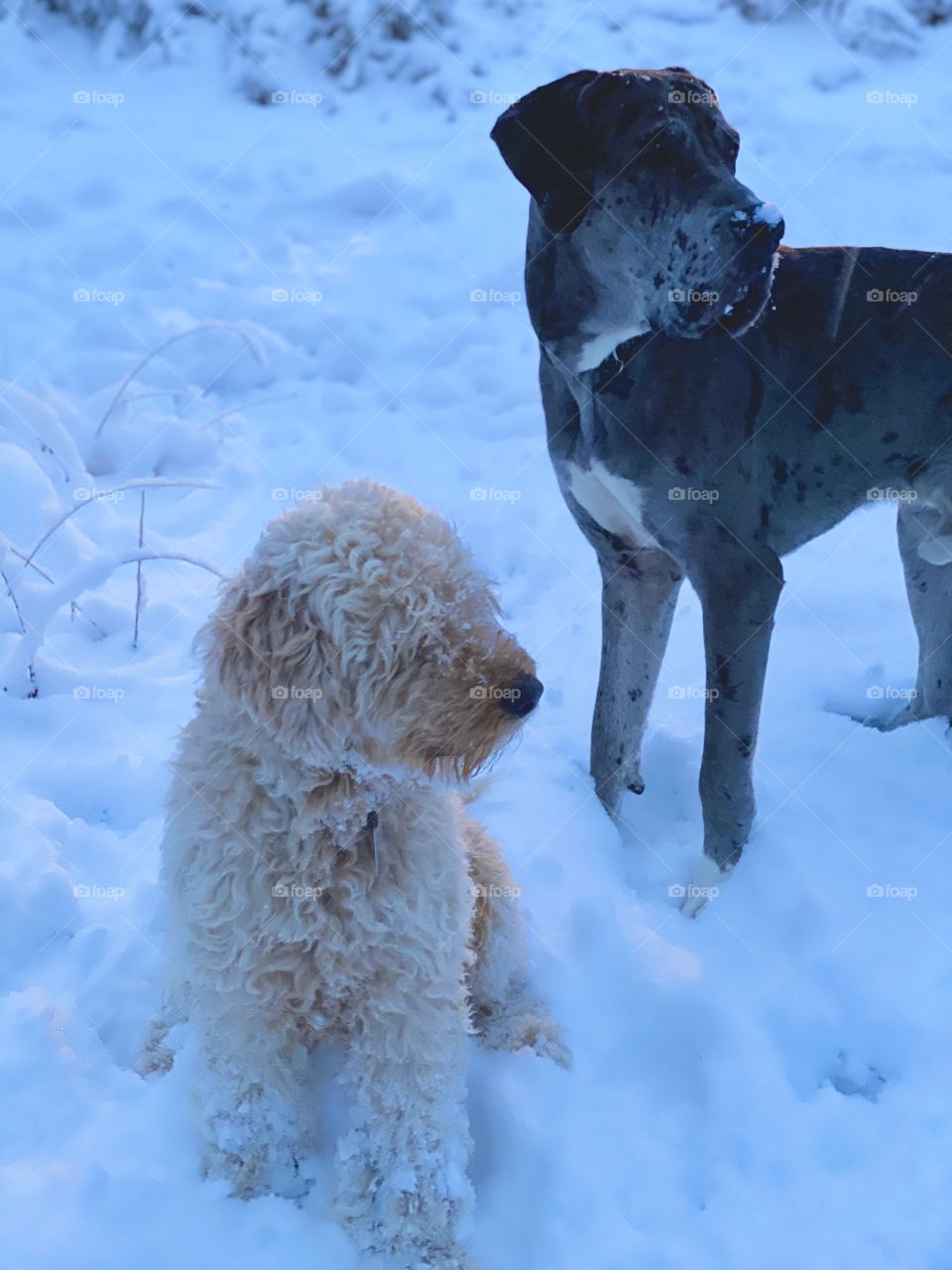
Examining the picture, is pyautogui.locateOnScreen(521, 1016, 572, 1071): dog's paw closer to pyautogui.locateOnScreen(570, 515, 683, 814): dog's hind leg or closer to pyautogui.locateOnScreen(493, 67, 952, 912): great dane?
pyautogui.locateOnScreen(493, 67, 952, 912): great dane

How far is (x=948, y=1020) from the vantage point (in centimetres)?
280

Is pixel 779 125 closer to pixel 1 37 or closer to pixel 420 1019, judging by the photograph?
pixel 1 37

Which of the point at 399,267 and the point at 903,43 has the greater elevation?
the point at 903,43

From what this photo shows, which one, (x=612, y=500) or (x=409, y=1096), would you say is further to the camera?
(x=612, y=500)

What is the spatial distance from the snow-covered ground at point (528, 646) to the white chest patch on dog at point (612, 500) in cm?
98

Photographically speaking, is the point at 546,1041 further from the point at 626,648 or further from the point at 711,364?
the point at 711,364

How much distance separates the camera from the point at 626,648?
11.3 feet

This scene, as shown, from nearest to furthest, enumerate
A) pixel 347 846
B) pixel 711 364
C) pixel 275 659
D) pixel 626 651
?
pixel 275 659 < pixel 347 846 < pixel 711 364 < pixel 626 651

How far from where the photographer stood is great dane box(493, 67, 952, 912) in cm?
270

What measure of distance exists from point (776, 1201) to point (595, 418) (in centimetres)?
207

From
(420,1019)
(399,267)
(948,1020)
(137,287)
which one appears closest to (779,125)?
(399,267)

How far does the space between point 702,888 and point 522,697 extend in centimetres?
139

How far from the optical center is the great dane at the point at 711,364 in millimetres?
2701

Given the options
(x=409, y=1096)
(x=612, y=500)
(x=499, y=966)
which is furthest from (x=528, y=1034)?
(x=612, y=500)
